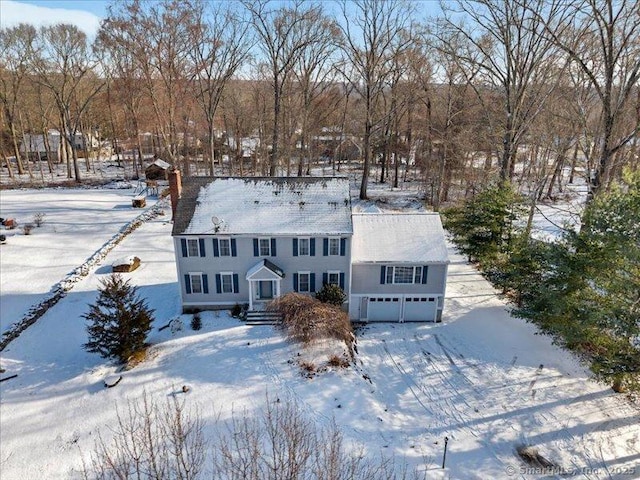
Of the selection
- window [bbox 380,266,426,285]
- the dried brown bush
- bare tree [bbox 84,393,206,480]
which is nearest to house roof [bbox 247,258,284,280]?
the dried brown bush

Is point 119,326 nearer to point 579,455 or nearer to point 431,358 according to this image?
point 431,358

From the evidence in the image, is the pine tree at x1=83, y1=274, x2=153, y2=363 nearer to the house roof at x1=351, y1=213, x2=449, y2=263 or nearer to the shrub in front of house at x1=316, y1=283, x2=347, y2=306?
the shrub in front of house at x1=316, y1=283, x2=347, y2=306

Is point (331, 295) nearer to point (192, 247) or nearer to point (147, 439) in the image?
point (192, 247)

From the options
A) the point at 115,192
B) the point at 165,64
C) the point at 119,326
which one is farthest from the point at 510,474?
the point at 115,192

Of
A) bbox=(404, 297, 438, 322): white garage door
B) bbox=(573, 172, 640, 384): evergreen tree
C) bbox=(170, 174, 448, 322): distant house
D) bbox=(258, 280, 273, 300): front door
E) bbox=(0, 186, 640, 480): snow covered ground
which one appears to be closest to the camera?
bbox=(0, 186, 640, 480): snow covered ground

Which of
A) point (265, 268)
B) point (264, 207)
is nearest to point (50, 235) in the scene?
point (264, 207)
